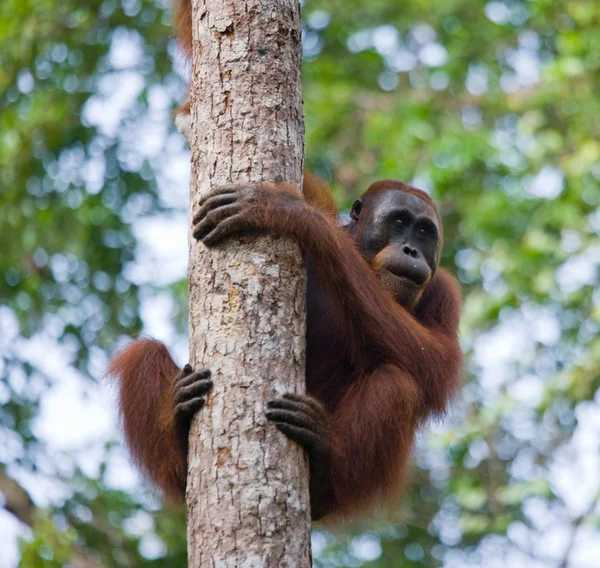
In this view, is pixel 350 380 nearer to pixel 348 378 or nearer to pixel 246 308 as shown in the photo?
pixel 348 378

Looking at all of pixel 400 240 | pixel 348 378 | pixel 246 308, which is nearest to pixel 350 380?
pixel 348 378

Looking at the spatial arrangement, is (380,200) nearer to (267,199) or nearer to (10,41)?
(267,199)

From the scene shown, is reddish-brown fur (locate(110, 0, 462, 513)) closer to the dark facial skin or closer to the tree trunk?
the dark facial skin

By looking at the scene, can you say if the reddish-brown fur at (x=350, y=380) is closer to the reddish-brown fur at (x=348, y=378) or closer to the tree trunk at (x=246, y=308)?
the reddish-brown fur at (x=348, y=378)

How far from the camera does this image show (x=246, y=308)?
10.7ft

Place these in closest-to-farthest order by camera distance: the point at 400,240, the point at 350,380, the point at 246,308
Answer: the point at 246,308, the point at 350,380, the point at 400,240

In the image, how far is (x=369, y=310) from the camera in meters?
4.37

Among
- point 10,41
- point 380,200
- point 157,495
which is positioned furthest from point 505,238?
point 157,495

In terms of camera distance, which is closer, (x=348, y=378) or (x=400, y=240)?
(x=348, y=378)

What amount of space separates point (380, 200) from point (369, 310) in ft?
3.90

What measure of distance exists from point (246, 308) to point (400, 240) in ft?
6.88

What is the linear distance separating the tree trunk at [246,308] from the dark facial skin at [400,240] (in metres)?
1.44

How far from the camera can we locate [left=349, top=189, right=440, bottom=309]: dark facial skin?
16.2 feet

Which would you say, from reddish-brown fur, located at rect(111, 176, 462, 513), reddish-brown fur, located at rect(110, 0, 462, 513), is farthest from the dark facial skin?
reddish-brown fur, located at rect(111, 176, 462, 513)
